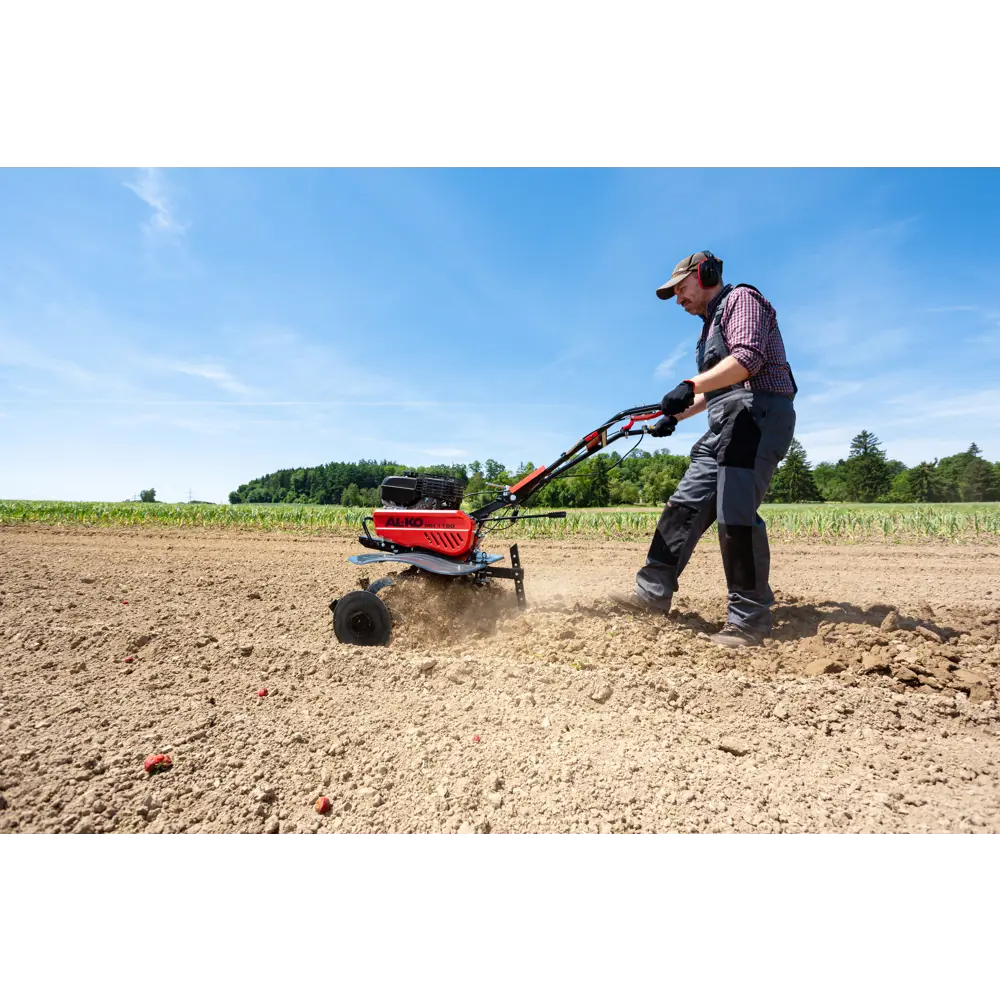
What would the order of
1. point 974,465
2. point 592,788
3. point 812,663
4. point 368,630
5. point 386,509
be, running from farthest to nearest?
point 974,465, point 386,509, point 368,630, point 812,663, point 592,788

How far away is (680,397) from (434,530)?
1.91 m

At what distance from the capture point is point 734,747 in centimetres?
204

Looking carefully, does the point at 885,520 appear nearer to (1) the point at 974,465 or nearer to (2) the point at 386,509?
(2) the point at 386,509

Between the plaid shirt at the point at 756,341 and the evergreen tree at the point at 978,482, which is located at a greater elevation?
the evergreen tree at the point at 978,482

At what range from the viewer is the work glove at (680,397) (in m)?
3.03

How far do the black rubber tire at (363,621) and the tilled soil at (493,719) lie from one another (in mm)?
139

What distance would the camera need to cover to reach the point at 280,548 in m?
9.23

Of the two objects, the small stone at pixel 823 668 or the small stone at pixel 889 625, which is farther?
the small stone at pixel 889 625

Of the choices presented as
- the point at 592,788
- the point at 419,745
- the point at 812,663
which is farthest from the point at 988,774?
the point at 419,745

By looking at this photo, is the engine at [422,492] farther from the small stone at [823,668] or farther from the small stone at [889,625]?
the small stone at [889,625]

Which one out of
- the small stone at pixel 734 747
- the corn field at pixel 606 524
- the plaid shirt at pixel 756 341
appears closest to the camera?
the small stone at pixel 734 747

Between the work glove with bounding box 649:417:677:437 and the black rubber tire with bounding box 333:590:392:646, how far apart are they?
223 centimetres

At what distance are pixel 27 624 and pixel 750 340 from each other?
5.60 meters

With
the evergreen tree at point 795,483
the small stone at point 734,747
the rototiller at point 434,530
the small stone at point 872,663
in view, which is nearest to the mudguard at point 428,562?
the rototiller at point 434,530
